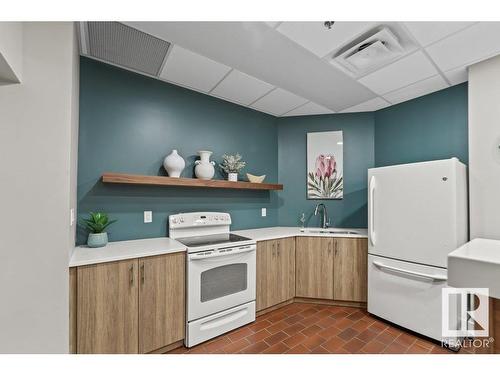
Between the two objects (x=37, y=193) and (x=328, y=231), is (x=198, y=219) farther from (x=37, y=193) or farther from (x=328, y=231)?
(x=328, y=231)

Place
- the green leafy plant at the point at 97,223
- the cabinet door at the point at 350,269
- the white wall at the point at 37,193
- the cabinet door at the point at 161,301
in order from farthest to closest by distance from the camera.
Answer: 1. the cabinet door at the point at 350,269
2. the green leafy plant at the point at 97,223
3. the cabinet door at the point at 161,301
4. the white wall at the point at 37,193

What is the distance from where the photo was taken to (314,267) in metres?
2.74

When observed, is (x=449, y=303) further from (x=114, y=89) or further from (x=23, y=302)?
(x=114, y=89)

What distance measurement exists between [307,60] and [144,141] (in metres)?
1.74

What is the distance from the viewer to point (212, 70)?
220 cm

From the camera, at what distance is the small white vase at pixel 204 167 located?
2.49 meters

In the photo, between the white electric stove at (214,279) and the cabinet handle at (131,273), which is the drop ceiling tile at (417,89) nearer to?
the white electric stove at (214,279)

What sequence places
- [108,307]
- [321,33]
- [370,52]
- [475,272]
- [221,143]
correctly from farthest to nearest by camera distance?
[221,143], [370,52], [321,33], [108,307], [475,272]

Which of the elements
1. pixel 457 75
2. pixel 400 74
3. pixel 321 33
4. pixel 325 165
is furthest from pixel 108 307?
pixel 457 75

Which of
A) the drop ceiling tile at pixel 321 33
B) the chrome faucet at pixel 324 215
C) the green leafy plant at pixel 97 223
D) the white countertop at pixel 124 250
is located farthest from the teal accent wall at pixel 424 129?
the green leafy plant at pixel 97 223

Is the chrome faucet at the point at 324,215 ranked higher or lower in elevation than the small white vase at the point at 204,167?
lower

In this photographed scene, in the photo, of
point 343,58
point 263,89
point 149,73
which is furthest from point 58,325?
point 343,58

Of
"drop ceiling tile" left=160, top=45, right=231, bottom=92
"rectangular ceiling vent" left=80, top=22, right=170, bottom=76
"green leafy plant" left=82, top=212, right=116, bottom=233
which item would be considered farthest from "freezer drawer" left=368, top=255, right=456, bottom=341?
"rectangular ceiling vent" left=80, top=22, right=170, bottom=76

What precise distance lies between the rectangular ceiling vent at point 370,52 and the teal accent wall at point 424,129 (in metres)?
1.01
